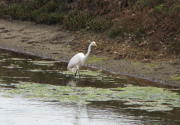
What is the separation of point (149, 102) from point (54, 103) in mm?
2253

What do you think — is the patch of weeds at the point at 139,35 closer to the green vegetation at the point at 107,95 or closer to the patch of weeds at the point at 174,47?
the patch of weeds at the point at 174,47

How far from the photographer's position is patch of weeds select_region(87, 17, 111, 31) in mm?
20969

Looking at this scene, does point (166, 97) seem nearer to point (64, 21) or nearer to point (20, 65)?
point (20, 65)

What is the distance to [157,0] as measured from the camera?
2092cm

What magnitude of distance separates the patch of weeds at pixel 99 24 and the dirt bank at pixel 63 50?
0.87 metres

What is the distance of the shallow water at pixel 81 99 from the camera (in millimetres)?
9141

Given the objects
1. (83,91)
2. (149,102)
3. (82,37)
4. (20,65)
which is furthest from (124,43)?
(149,102)

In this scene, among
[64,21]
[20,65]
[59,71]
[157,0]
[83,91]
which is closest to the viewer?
[83,91]

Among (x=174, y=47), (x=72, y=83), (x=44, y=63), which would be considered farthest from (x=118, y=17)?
(x=72, y=83)

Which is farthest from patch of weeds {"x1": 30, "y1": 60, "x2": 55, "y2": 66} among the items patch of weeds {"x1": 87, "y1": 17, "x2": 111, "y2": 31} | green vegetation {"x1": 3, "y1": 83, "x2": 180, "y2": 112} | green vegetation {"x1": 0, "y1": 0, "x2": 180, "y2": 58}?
green vegetation {"x1": 3, "y1": 83, "x2": 180, "y2": 112}

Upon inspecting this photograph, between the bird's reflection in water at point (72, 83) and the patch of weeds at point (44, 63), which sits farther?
the patch of weeds at point (44, 63)

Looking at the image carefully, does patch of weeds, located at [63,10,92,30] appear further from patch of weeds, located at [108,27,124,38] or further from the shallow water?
the shallow water

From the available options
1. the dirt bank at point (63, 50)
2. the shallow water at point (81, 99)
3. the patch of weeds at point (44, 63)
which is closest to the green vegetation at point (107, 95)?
the shallow water at point (81, 99)

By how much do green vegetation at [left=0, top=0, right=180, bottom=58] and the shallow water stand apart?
353cm
